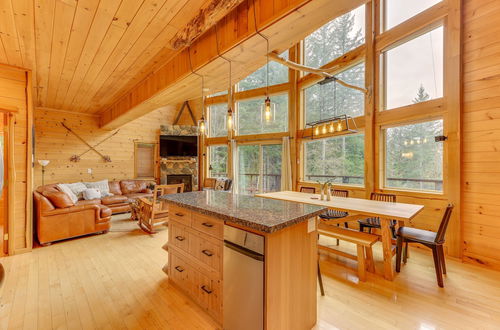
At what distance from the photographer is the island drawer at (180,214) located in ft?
6.73

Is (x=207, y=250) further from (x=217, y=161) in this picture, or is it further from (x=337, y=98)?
(x=217, y=161)

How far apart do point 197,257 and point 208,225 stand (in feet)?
1.21

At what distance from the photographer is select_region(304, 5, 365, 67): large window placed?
15.1ft

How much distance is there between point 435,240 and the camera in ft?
7.84

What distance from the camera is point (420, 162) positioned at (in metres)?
3.58

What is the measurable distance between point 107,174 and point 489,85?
849cm

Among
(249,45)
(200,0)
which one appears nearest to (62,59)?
(200,0)

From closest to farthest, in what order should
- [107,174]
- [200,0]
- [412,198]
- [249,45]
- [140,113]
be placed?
[200,0], [249,45], [412,198], [140,113], [107,174]

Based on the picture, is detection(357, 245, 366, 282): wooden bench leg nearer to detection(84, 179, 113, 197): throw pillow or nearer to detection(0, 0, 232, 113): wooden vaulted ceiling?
detection(0, 0, 232, 113): wooden vaulted ceiling

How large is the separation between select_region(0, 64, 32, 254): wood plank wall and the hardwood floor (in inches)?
13.2

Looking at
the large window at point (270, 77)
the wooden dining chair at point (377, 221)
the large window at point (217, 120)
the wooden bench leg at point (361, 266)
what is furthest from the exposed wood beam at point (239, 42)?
the large window at point (217, 120)

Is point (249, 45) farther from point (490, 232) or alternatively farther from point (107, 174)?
point (107, 174)

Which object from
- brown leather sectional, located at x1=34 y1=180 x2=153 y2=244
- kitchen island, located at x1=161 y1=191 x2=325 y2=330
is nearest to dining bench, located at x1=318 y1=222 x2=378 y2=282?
kitchen island, located at x1=161 y1=191 x2=325 y2=330

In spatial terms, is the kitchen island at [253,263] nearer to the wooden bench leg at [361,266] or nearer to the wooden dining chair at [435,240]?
the wooden bench leg at [361,266]
